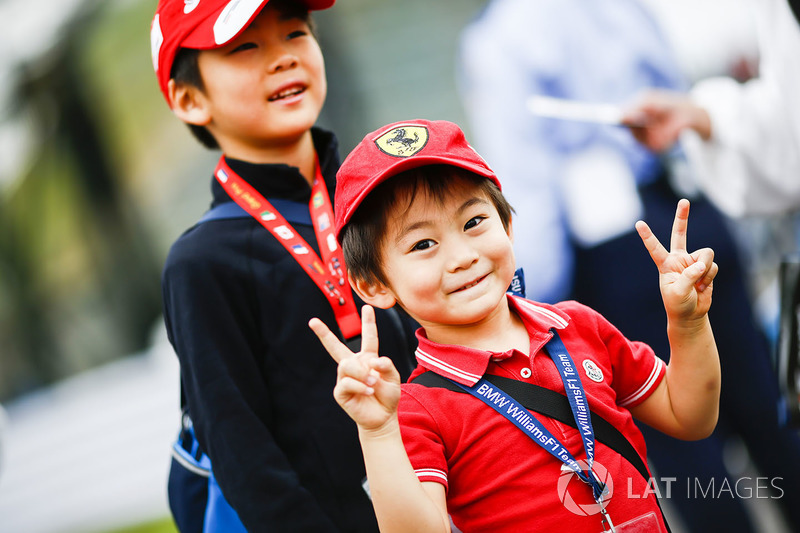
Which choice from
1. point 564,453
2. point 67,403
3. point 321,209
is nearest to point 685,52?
point 321,209

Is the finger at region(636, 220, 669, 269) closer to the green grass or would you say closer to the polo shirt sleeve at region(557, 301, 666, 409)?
the polo shirt sleeve at region(557, 301, 666, 409)

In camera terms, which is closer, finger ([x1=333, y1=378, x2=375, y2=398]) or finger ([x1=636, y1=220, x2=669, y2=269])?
finger ([x1=333, y1=378, x2=375, y2=398])

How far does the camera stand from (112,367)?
5.62m

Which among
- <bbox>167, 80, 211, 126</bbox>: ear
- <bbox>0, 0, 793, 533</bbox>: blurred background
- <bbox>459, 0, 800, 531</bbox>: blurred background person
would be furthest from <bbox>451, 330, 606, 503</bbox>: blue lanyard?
Answer: <bbox>0, 0, 793, 533</bbox>: blurred background

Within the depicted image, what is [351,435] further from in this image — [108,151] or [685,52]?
[108,151]

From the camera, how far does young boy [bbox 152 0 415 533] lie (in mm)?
1524

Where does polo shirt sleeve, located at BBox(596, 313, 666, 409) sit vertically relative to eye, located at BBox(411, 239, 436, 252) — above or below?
below

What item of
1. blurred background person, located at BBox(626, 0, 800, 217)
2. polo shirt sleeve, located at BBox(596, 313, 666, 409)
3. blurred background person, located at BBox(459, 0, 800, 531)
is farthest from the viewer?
blurred background person, located at BBox(459, 0, 800, 531)

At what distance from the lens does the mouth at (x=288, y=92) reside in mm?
1684

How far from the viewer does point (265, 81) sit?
166cm

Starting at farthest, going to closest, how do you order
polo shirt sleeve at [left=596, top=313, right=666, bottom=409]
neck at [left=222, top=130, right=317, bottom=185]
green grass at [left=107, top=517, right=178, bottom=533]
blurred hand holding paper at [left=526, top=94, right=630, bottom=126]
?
green grass at [left=107, top=517, right=178, bottom=533] → blurred hand holding paper at [left=526, top=94, right=630, bottom=126] → neck at [left=222, top=130, right=317, bottom=185] → polo shirt sleeve at [left=596, top=313, right=666, bottom=409]

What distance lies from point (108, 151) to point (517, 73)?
326 centimetres

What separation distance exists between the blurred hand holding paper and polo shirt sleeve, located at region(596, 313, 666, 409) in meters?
1.06

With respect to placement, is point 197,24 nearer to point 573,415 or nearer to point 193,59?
point 193,59
